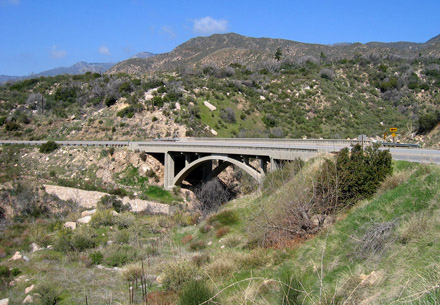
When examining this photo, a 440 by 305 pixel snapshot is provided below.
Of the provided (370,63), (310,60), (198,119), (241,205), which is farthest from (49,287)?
(310,60)

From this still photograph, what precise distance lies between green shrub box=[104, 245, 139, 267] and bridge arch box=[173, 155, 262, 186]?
392 inches

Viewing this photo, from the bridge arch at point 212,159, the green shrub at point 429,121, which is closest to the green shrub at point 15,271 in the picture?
the bridge arch at point 212,159

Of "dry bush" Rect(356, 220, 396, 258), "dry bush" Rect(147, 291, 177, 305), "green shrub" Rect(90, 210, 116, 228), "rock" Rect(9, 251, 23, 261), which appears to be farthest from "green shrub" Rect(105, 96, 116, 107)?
"dry bush" Rect(356, 220, 396, 258)

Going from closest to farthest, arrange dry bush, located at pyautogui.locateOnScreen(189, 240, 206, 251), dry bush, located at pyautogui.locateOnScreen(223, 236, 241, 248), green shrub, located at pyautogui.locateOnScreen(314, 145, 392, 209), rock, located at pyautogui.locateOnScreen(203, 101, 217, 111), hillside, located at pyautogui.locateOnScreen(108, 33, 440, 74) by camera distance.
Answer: green shrub, located at pyautogui.locateOnScreen(314, 145, 392, 209) < dry bush, located at pyautogui.locateOnScreen(223, 236, 241, 248) < dry bush, located at pyautogui.locateOnScreen(189, 240, 206, 251) < rock, located at pyautogui.locateOnScreen(203, 101, 217, 111) < hillside, located at pyautogui.locateOnScreen(108, 33, 440, 74)

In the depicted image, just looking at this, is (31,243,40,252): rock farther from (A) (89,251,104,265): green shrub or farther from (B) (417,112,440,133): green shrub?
(B) (417,112,440,133): green shrub

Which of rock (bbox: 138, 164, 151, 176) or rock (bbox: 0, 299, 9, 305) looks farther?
rock (bbox: 138, 164, 151, 176)

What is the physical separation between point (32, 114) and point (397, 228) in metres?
55.5

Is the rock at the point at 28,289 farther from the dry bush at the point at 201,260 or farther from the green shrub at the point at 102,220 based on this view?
the green shrub at the point at 102,220

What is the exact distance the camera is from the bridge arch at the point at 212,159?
24.1m

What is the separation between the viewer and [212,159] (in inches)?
1175

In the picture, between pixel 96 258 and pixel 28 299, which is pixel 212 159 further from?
pixel 28 299

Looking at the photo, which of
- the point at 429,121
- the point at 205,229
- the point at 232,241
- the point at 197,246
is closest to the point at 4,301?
the point at 197,246

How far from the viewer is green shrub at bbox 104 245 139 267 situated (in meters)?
14.7

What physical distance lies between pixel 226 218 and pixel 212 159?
12.0 metres
